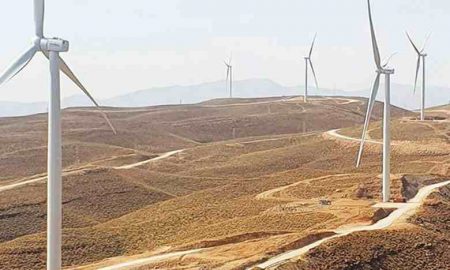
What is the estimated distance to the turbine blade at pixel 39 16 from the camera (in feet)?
167

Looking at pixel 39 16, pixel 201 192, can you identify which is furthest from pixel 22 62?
pixel 201 192

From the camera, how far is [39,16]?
170ft

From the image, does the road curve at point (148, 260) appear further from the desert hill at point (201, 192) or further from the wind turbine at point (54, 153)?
the wind turbine at point (54, 153)

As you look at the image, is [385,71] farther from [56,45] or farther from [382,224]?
[56,45]

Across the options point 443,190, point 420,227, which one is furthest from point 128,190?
point 420,227

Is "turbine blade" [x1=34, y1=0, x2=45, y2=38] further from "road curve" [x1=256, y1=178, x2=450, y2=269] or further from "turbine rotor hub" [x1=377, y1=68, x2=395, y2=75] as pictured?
"turbine rotor hub" [x1=377, y1=68, x2=395, y2=75]

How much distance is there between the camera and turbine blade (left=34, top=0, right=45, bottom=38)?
2008 inches

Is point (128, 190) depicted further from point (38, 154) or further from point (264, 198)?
point (38, 154)

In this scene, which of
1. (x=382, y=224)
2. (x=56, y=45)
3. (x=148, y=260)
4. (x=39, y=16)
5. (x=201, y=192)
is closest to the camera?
(x=56, y=45)

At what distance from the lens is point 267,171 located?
467 ft

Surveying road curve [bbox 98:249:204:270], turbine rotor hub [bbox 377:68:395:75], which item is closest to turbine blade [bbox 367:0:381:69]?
turbine rotor hub [bbox 377:68:395:75]

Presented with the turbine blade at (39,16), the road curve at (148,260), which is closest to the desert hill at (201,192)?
the road curve at (148,260)

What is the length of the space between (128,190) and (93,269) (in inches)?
2371

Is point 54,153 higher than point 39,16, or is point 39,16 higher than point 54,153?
point 39,16
